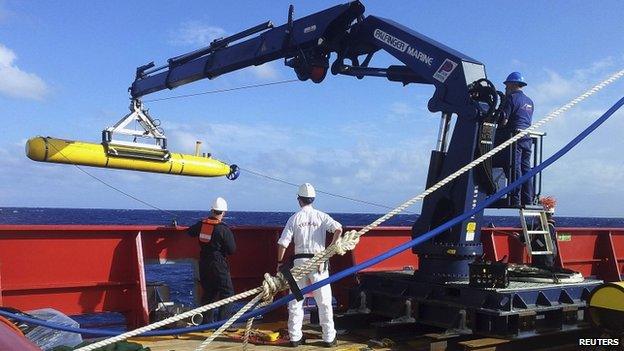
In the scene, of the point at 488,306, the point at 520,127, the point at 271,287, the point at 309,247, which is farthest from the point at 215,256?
the point at 520,127

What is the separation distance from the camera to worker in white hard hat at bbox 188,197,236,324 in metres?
7.76

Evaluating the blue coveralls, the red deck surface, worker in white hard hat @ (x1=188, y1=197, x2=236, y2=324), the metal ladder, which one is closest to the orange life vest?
worker in white hard hat @ (x1=188, y1=197, x2=236, y2=324)

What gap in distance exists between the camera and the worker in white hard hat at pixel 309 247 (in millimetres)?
6707

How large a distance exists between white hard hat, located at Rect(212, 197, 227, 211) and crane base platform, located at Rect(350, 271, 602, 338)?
2361mm

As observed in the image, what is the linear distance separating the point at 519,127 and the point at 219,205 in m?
4.03

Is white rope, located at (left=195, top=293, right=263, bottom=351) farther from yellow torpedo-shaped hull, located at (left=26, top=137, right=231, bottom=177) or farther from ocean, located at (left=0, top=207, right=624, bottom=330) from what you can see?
yellow torpedo-shaped hull, located at (left=26, top=137, right=231, bottom=177)

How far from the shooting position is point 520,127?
7.21 metres

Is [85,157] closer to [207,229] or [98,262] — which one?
[98,262]

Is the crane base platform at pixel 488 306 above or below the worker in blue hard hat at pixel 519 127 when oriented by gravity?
below

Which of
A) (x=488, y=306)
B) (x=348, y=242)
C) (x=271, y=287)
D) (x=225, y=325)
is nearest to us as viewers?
(x=225, y=325)

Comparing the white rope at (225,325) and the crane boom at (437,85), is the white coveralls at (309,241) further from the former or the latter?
the white rope at (225,325)

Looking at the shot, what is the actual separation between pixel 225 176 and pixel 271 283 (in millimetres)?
10130

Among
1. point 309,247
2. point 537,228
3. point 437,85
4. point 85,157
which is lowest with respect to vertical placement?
point 309,247

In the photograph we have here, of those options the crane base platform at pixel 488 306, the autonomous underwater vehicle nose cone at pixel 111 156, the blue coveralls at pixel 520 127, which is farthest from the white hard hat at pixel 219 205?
the autonomous underwater vehicle nose cone at pixel 111 156
